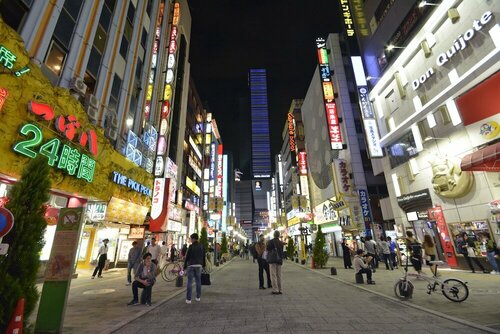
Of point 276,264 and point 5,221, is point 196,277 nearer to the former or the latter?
point 276,264

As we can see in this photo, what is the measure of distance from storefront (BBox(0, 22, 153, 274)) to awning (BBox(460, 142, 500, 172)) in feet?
51.4

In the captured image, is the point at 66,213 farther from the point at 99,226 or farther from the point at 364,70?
the point at 364,70

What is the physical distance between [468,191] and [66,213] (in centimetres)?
1818

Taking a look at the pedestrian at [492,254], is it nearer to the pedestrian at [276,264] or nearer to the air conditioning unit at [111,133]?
the pedestrian at [276,264]

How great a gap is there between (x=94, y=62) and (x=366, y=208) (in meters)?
28.2

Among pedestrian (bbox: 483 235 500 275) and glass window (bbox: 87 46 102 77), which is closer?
pedestrian (bbox: 483 235 500 275)

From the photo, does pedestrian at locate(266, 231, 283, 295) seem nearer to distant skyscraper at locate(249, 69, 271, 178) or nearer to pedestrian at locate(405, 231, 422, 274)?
pedestrian at locate(405, 231, 422, 274)

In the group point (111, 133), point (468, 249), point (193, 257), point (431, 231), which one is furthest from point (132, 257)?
point (431, 231)

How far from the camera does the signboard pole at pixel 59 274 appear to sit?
5.03m

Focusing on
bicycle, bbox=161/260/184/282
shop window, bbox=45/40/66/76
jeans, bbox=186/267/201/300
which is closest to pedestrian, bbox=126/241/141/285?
bicycle, bbox=161/260/184/282

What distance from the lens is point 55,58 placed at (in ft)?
40.9

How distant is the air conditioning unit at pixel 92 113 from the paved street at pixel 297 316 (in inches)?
433

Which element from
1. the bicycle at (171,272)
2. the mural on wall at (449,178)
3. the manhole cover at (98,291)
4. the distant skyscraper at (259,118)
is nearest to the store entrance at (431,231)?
the mural on wall at (449,178)

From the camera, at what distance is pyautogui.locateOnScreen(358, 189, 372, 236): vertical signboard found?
27.4 metres
